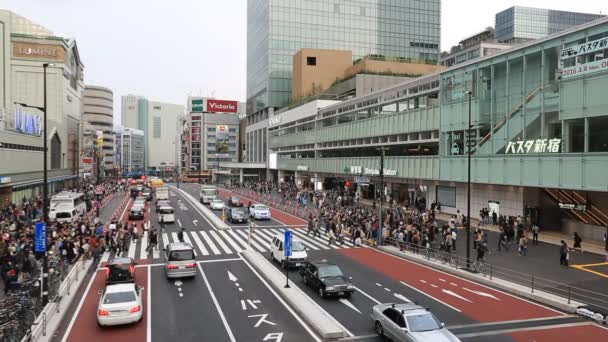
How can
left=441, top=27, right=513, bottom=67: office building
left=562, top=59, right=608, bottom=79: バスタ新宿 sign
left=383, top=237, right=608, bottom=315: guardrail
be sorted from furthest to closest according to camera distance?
left=441, top=27, right=513, bottom=67: office building < left=562, top=59, right=608, bottom=79: バスタ新宿 sign < left=383, top=237, right=608, bottom=315: guardrail

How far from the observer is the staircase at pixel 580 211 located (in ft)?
106

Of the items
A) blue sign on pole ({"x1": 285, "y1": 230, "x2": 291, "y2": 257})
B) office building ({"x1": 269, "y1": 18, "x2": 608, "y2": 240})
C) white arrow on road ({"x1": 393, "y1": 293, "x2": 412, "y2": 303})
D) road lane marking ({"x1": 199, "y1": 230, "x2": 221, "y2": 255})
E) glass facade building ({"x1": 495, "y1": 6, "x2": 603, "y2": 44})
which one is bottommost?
road lane marking ({"x1": 199, "y1": 230, "x2": 221, "y2": 255})

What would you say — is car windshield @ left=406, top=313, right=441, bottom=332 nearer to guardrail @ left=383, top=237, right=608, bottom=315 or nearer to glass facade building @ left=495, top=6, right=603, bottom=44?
guardrail @ left=383, top=237, right=608, bottom=315

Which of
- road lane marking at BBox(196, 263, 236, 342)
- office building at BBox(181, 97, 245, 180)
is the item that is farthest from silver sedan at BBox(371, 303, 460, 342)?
office building at BBox(181, 97, 245, 180)

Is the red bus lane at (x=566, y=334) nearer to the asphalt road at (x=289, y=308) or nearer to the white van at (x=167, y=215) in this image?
the asphalt road at (x=289, y=308)

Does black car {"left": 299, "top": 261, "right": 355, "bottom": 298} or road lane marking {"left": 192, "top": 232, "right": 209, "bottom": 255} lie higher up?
black car {"left": 299, "top": 261, "right": 355, "bottom": 298}

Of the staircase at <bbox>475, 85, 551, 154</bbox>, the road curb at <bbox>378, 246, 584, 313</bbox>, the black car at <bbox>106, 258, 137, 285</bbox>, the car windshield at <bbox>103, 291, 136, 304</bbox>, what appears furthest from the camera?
the staircase at <bbox>475, 85, 551, 154</bbox>

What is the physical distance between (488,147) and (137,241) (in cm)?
3061

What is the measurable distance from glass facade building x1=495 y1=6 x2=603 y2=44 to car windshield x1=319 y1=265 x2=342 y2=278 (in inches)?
Result: 7028

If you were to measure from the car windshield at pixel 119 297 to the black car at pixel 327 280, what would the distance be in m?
8.32

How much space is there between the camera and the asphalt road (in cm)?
1664

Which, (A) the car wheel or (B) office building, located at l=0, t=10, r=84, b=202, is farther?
(B) office building, located at l=0, t=10, r=84, b=202

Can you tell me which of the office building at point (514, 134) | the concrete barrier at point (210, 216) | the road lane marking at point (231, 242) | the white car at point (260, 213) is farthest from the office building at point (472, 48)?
the road lane marking at point (231, 242)

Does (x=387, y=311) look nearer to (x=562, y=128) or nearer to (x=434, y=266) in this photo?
(x=434, y=266)
